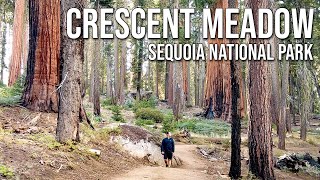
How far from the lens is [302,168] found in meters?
14.6

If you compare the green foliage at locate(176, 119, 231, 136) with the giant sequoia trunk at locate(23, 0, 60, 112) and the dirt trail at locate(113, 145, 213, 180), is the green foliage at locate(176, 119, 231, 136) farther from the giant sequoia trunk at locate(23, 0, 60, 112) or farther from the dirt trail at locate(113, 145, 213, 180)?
the giant sequoia trunk at locate(23, 0, 60, 112)

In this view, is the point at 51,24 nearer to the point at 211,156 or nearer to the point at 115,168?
the point at 115,168

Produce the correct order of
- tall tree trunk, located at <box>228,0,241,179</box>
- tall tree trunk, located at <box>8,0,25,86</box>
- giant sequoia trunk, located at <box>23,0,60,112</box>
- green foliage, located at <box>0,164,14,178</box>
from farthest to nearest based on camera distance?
tall tree trunk, located at <box>8,0,25,86</box>, giant sequoia trunk, located at <box>23,0,60,112</box>, tall tree trunk, located at <box>228,0,241,179</box>, green foliage, located at <box>0,164,14,178</box>

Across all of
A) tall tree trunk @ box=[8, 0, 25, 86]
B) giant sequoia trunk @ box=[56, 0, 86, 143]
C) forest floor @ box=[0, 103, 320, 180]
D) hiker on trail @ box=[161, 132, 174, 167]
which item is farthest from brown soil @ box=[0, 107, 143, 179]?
tall tree trunk @ box=[8, 0, 25, 86]

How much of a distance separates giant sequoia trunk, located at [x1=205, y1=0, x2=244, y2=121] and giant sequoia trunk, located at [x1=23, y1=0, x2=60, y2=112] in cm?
1639

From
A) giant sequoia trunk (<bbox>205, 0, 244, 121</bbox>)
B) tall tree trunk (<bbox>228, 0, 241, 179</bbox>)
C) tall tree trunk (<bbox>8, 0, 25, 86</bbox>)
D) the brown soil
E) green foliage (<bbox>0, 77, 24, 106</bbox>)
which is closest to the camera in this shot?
the brown soil

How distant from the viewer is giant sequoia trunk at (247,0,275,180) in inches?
400

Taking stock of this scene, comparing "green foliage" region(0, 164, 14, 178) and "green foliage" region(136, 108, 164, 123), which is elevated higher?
"green foliage" region(0, 164, 14, 178)

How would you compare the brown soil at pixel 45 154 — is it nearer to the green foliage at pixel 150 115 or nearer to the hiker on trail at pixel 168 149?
the hiker on trail at pixel 168 149

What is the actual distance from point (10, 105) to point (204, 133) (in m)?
12.5

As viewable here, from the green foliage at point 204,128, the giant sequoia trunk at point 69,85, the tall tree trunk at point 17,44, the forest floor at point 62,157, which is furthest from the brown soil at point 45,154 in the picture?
the tall tree trunk at point 17,44

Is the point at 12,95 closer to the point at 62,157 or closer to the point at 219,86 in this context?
the point at 62,157

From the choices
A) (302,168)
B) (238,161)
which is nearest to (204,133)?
(302,168)

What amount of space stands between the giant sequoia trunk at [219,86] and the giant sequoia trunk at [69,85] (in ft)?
61.0
